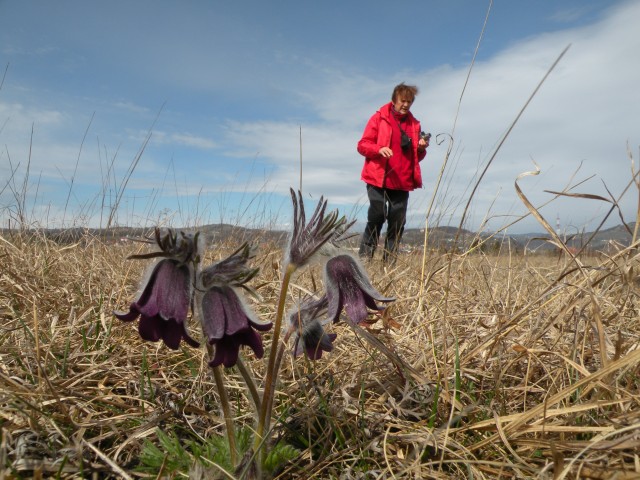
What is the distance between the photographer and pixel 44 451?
4.77ft

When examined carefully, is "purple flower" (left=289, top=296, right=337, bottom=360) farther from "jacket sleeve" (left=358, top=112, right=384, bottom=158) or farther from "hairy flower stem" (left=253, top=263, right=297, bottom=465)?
"jacket sleeve" (left=358, top=112, right=384, bottom=158)

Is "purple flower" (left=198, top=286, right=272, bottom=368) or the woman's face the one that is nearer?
"purple flower" (left=198, top=286, right=272, bottom=368)

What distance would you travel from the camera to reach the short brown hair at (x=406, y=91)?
21.6 feet

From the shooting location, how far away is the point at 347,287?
147cm

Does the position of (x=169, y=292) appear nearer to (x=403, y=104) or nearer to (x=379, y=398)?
(x=379, y=398)

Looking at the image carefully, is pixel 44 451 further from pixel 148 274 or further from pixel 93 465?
pixel 148 274

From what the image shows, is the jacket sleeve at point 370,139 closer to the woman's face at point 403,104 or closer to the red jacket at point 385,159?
the red jacket at point 385,159

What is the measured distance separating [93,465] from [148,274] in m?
0.60

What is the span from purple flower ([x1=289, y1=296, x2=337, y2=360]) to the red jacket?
506cm

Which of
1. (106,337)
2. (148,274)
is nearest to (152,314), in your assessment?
(148,274)

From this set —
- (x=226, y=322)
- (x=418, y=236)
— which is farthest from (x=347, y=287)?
(x=418, y=236)

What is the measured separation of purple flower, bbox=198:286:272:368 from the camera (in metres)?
1.22

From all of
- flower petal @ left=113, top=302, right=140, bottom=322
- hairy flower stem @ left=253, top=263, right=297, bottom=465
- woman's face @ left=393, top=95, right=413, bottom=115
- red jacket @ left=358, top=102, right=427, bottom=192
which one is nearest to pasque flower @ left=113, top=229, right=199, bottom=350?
flower petal @ left=113, top=302, right=140, bottom=322

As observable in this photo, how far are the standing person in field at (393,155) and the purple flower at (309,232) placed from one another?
5105 millimetres
